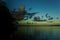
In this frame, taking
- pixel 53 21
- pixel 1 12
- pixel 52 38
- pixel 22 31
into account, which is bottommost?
pixel 52 38

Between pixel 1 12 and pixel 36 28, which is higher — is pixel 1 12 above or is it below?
above

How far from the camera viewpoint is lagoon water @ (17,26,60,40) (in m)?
2.59

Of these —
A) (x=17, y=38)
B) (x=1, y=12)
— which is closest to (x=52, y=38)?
(x=17, y=38)

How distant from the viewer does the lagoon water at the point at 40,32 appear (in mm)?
2588

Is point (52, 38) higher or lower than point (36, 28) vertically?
lower

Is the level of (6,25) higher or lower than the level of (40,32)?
higher

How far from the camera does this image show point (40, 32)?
2635 millimetres

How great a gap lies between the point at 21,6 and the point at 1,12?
1.37 ft

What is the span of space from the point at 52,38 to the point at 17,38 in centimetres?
71

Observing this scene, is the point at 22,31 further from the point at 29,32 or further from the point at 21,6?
the point at 21,6

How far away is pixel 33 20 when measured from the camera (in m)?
2.61

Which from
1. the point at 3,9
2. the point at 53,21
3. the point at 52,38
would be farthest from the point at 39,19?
the point at 3,9

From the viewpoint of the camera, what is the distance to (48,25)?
8.67ft

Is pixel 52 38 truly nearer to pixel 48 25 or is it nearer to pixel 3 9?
pixel 48 25
